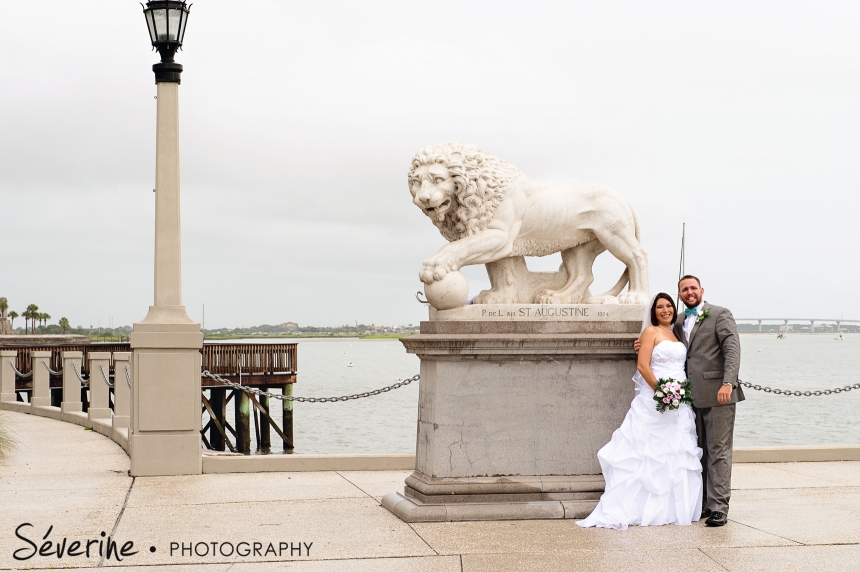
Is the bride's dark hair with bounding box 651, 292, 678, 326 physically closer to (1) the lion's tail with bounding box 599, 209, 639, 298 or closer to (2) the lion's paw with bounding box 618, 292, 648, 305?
(2) the lion's paw with bounding box 618, 292, 648, 305

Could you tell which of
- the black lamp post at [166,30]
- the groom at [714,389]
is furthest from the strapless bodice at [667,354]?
the black lamp post at [166,30]

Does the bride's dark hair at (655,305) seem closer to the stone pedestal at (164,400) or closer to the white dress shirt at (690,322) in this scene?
the white dress shirt at (690,322)

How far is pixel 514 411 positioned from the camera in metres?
7.46

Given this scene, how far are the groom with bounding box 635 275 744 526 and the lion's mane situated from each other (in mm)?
1626

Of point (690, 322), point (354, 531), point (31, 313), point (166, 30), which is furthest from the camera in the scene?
point (31, 313)

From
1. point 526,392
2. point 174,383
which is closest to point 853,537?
point 526,392

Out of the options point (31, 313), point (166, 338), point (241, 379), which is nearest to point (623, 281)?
point (166, 338)

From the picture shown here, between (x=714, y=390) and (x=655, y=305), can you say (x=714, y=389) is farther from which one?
(x=655, y=305)

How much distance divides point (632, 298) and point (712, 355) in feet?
2.87

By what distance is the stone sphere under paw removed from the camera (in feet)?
24.7

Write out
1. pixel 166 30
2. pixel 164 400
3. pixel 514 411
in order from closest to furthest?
pixel 514 411 < pixel 164 400 < pixel 166 30

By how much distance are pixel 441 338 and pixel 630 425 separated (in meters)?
1.62

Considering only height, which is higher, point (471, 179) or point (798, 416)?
point (471, 179)

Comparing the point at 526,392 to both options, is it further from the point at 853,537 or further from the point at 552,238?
the point at 853,537
